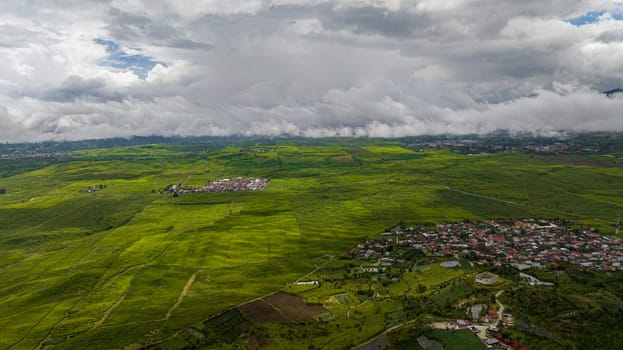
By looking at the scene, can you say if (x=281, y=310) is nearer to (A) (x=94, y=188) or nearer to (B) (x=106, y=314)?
(B) (x=106, y=314)

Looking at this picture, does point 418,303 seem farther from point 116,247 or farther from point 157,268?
point 116,247

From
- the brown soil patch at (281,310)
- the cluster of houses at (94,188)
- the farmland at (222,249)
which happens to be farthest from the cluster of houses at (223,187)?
the brown soil patch at (281,310)

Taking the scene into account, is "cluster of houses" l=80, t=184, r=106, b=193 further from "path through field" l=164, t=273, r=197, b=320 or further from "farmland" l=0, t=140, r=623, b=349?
"path through field" l=164, t=273, r=197, b=320

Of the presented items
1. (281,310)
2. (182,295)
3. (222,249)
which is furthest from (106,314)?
(222,249)

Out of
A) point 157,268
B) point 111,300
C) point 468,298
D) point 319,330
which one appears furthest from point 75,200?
point 468,298

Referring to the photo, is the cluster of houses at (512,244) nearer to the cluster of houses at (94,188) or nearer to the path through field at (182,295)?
the path through field at (182,295)

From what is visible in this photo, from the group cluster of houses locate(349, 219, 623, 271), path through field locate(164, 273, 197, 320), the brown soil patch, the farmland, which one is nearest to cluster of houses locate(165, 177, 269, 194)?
the farmland
